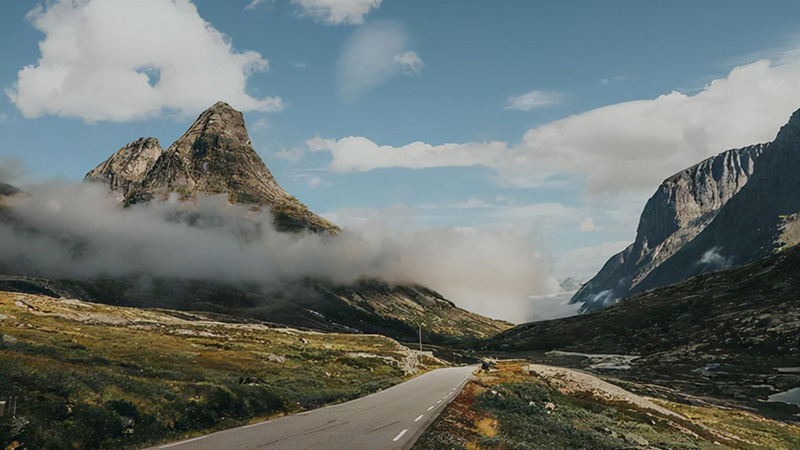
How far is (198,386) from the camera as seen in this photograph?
2892 centimetres

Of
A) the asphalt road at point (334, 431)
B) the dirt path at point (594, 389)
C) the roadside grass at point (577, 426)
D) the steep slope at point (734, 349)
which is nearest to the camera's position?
the asphalt road at point (334, 431)

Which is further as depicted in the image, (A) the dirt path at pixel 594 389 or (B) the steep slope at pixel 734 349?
(B) the steep slope at pixel 734 349

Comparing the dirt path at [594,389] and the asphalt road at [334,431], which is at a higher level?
the asphalt road at [334,431]

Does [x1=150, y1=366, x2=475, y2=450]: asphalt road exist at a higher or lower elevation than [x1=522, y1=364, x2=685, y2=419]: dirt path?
higher

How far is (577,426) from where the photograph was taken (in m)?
35.0

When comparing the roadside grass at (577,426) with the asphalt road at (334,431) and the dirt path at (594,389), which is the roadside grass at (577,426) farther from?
the dirt path at (594,389)

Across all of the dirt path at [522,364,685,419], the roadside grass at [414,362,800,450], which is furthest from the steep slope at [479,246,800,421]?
the dirt path at [522,364,685,419]

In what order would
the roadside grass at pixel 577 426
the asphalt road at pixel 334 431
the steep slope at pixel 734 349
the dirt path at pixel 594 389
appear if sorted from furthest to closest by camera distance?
the steep slope at pixel 734 349
the dirt path at pixel 594 389
the roadside grass at pixel 577 426
the asphalt road at pixel 334 431

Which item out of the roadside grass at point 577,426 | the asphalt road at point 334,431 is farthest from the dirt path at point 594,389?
the asphalt road at point 334,431

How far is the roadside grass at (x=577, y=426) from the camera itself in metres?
24.4

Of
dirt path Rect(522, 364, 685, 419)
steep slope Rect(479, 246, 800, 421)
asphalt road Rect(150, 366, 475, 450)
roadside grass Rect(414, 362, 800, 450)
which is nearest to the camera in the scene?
asphalt road Rect(150, 366, 475, 450)

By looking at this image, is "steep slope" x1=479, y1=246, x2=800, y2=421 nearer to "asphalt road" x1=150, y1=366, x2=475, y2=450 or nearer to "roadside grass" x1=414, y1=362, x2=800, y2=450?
"roadside grass" x1=414, y1=362, x2=800, y2=450

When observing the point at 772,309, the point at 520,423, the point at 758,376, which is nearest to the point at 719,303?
the point at 772,309

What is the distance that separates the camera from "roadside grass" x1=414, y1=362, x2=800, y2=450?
80.0 ft
